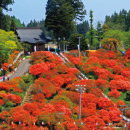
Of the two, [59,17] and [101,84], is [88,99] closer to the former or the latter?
[101,84]

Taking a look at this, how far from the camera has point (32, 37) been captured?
205 ft

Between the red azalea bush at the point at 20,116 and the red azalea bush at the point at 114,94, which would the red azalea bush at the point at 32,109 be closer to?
the red azalea bush at the point at 20,116

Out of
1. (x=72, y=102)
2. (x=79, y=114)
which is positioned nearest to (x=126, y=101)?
(x=72, y=102)

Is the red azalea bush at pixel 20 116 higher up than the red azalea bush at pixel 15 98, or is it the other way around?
the red azalea bush at pixel 15 98

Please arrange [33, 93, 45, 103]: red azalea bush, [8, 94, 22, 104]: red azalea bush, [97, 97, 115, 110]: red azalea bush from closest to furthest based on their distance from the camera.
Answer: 1. [8, 94, 22, 104]: red azalea bush
2. [97, 97, 115, 110]: red azalea bush
3. [33, 93, 45, 103]: red azalea bush

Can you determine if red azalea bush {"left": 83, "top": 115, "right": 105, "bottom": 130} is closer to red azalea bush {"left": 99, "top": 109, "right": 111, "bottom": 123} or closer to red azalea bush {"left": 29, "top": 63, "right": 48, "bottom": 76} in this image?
red azalea bush {"left": 99, "top": 109, "right": 111, "bottom": 123}

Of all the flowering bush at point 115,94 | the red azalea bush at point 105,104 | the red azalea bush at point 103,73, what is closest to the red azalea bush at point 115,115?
the red azalea bush at point 105,104

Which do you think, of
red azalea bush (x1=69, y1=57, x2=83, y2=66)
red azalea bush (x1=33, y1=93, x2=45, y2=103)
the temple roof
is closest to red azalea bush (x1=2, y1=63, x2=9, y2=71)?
red azalea bush (x1=33, y1=93, x2=45, y2=103)

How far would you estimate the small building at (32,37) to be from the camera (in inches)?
2352

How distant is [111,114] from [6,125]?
10613mm

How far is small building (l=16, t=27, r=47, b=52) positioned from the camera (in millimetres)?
59750

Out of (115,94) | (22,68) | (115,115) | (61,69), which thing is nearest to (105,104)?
(115,115)

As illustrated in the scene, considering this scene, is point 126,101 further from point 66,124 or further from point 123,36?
point 123,36

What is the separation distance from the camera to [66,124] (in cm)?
2559
